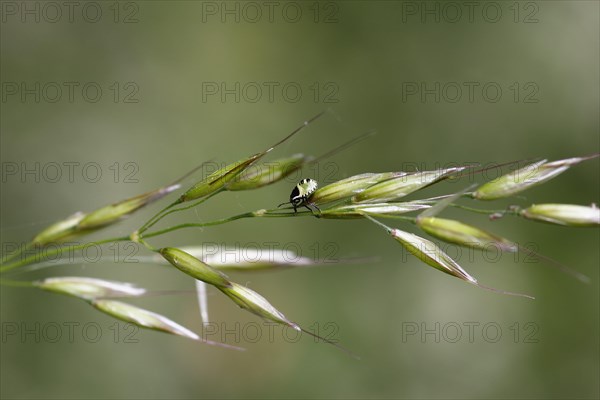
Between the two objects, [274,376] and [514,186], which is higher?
[514,186]

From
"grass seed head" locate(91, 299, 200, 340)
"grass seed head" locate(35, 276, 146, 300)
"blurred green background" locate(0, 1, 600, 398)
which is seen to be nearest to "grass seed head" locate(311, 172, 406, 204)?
"grass seed head" locate(91, 299, 200, 340)

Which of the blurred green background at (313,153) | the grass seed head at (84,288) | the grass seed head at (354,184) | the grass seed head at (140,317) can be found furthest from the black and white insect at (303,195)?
the blurred green background at (313,153)

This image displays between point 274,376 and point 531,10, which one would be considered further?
point 531,10

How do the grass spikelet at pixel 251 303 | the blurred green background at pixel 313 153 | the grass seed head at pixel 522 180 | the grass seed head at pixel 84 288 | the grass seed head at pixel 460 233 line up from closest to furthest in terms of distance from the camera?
the grass seed head at pixel 460 233 < the grass seed head at pixel 522 180 < the grass spikelet at pixel 251 303 < the grass seed head at pixel 84 288 < the blurred green background at pixel 313 153

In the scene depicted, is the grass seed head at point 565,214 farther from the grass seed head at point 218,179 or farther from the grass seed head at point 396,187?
the grass seed head at point 218,179

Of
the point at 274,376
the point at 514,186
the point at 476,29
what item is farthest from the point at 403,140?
the point at 514,186

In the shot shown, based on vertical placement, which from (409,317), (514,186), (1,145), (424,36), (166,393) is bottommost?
(166,393)

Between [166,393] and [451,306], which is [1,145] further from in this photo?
[451,306]
